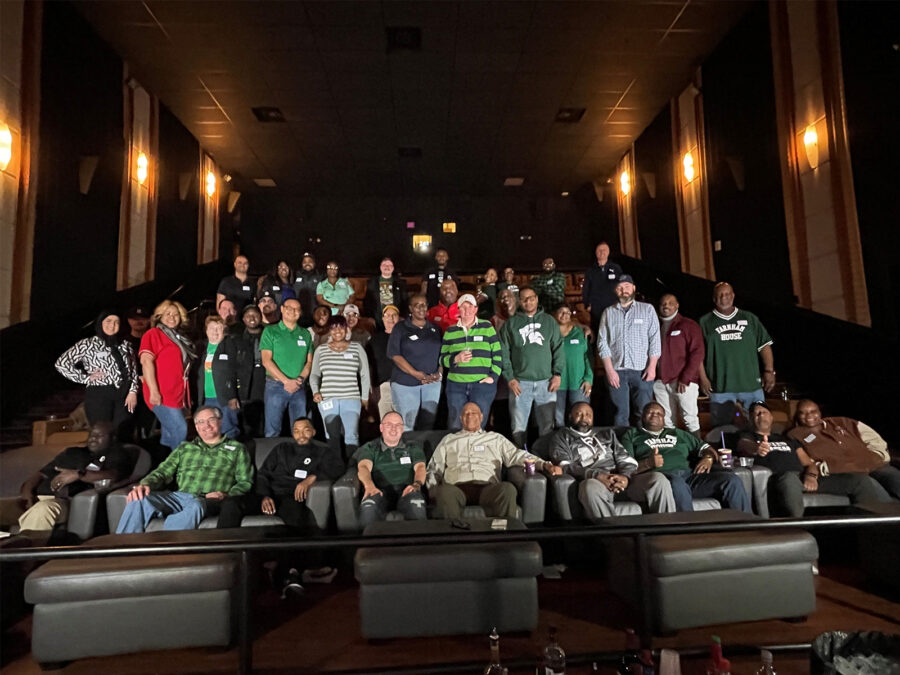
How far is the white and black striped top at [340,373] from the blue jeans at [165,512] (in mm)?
1236

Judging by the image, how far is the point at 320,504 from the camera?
3.47 metres

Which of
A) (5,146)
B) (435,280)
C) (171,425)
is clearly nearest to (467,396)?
(171,425)

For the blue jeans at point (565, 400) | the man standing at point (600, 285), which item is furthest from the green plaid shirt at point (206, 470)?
the man standing at point (600, 285)

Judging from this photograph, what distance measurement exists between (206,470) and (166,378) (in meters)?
1.08

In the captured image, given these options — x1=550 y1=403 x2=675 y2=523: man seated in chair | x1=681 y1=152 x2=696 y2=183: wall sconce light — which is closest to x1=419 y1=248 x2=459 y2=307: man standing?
x1=550 y1=403 x2=675 y2=523: man seated in chair

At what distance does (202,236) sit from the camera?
10297 mm

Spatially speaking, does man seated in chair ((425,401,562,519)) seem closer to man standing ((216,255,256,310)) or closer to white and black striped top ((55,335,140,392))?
white and black striped top ((55,335,140,392))

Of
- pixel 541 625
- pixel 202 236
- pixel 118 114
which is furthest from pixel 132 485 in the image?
pixel 202 236

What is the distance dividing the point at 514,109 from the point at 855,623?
25.4ft

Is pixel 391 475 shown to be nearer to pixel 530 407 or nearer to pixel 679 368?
pixel 530 407

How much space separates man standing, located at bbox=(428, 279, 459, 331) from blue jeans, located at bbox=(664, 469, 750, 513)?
238 centimetres

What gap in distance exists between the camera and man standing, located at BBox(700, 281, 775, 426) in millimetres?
4488

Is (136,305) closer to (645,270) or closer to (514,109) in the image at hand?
Answer: (514,109)

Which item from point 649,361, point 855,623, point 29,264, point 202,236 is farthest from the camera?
point 202,236
